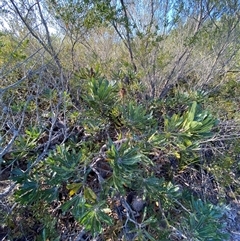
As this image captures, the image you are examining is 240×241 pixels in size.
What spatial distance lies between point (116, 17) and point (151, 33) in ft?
1.51

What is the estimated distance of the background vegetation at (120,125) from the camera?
1.49m

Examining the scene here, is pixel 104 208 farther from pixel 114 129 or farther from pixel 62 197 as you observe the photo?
pixel 114 129

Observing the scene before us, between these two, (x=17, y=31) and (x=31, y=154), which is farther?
(x=17, y=31)

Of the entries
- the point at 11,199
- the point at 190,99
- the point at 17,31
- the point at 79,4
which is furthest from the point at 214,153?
the point at 17,31

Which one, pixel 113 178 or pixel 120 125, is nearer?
pixel 113 178

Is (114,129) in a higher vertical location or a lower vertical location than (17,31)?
lower

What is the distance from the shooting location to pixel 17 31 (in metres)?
2.75

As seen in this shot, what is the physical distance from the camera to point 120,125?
1977 mm

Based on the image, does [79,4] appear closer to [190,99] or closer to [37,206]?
[190,99]

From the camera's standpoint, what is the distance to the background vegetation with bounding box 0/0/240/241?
1.49 metres

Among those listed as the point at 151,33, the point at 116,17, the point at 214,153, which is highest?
the point at 116,17

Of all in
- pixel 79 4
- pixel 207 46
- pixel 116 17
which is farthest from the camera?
pixel 207 46

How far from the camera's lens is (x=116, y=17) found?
2355 millimetres

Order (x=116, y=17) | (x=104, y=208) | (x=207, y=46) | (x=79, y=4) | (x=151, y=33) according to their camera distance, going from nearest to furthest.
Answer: (x=104, y=208) → (x=79, y=4) → (x=116, y=17) → (x=151, y=33) → (x=207, y=46)
